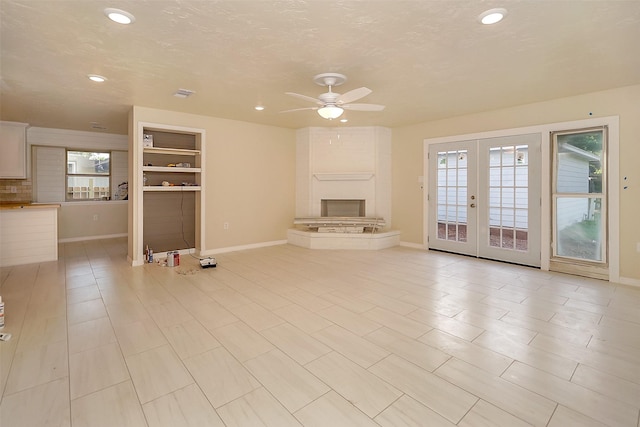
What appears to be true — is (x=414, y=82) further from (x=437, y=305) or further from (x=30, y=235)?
(x=30, y=235)

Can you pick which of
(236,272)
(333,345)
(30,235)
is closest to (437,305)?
(333,345)

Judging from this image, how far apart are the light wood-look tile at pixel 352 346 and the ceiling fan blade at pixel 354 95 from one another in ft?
7.51

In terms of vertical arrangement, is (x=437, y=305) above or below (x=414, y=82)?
below

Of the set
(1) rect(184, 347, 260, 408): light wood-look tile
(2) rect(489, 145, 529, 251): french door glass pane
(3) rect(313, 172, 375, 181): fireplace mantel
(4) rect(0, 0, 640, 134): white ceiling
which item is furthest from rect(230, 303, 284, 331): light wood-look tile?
(2) rect(489, 145, 529, 251): french door glass pane

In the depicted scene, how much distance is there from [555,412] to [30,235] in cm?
688

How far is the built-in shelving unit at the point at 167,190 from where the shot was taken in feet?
15.9

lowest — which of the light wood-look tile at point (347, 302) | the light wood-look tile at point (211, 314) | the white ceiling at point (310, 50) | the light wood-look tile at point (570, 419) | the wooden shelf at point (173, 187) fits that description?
the light wood-look tile at point (570, 419)

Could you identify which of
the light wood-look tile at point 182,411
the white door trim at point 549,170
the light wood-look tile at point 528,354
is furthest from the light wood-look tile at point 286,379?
the white door trim at point 549,170

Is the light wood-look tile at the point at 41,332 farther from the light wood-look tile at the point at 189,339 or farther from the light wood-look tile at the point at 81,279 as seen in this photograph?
the light wood-look tile at the point at 81,279

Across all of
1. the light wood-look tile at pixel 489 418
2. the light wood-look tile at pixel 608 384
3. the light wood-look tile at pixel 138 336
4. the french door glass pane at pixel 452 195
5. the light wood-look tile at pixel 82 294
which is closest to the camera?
the light wood-look tile at pixel 489 418

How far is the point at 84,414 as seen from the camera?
1647mm

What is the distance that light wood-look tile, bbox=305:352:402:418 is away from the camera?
5.70 ft

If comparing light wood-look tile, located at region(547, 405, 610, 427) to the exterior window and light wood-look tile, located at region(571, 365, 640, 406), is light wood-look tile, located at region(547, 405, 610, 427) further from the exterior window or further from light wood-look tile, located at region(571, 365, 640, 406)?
the exterior window

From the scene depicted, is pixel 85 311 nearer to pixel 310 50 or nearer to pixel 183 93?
pixel 183 93
